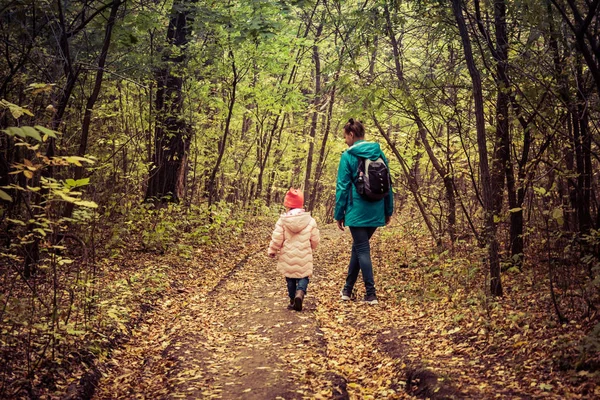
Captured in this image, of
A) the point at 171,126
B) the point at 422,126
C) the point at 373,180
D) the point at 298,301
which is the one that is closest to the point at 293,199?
the point at 373,180

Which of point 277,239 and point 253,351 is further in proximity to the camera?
point 277,239

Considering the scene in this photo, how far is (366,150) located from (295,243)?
5.61 ft

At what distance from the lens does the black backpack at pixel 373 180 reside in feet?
22.1

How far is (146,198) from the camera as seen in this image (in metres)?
12.5

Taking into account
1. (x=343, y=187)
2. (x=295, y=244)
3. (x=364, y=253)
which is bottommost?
(x=364, y=253)

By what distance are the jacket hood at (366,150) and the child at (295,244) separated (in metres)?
1.06

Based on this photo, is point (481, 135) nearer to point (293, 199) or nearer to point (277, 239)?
point (293, 199)

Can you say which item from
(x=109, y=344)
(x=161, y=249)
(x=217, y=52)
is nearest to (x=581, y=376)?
(x=109, y=344)

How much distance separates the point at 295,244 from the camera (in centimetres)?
717

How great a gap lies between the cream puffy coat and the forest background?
218 centimetres

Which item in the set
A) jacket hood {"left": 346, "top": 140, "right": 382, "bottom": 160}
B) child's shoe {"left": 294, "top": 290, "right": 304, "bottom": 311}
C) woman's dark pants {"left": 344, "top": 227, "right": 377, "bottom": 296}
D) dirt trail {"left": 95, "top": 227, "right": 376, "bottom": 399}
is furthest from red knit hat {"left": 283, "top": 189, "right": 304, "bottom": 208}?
dirt trail {"left": 95, "top": 227, "right": 376, "bottom": 399}

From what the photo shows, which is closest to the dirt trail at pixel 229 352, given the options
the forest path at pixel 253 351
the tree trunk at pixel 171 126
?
the forest path at pixel 253 351

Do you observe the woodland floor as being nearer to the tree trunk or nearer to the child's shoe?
the child's shoe

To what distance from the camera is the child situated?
7086mm
